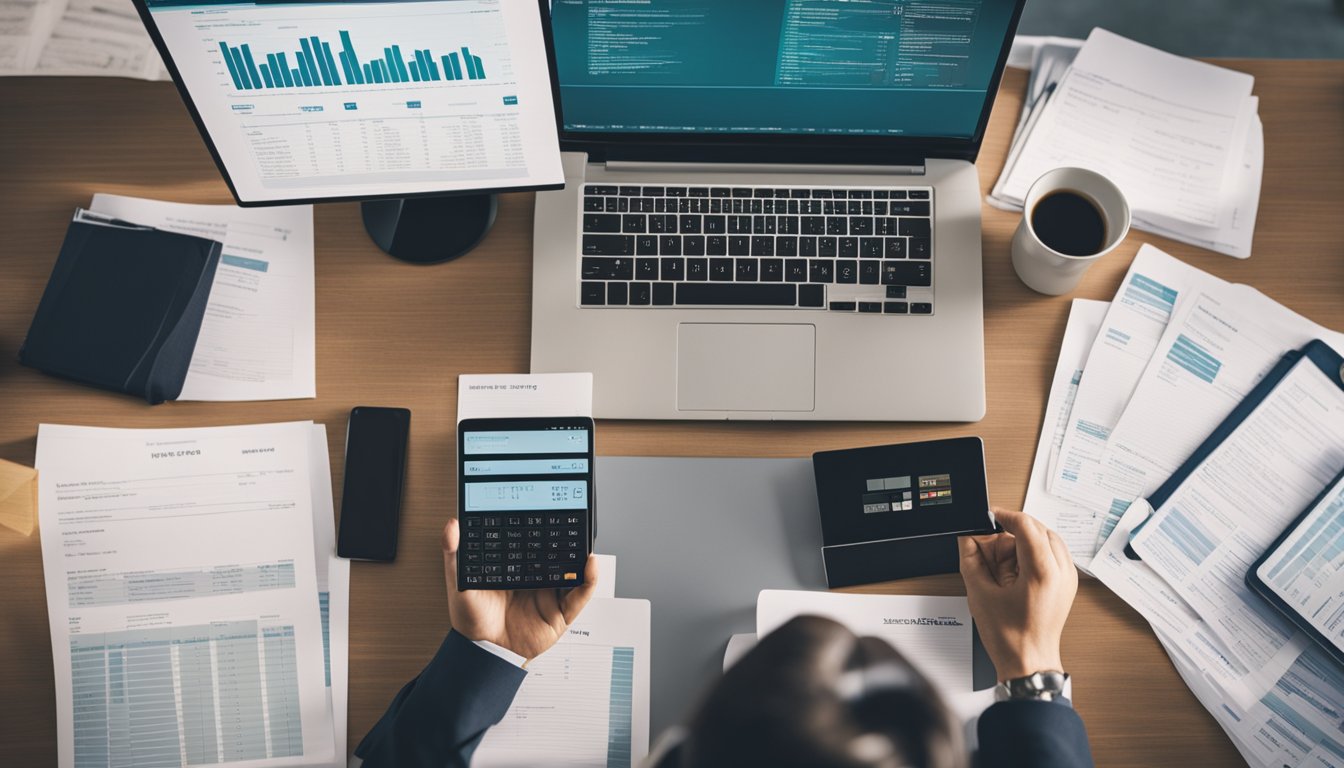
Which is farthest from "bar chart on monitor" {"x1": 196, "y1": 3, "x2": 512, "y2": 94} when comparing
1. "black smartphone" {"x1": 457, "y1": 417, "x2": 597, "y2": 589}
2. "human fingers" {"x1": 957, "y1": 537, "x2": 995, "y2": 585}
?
"human fingers" {"x1": 957, "y1": 537, "x2": 995, "y2": 585}

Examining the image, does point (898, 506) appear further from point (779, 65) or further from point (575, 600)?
point (779, 65)

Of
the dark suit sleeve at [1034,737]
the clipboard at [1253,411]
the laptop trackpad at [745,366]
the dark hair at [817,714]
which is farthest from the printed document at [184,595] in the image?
the clipboard at [1253,411]

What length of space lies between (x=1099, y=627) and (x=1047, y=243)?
44 centimetres

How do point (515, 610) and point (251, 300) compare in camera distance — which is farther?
point (251, 300)

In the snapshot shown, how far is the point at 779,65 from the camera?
914 millimetres

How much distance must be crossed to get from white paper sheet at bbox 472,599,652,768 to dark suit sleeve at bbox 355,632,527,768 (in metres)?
0.04

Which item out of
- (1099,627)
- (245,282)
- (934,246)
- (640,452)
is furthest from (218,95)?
(1099,627)

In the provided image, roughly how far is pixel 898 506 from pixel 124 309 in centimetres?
93

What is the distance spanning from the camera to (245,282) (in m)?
1.04

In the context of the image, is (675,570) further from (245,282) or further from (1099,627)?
(245,282)

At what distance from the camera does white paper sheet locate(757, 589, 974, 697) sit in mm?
935

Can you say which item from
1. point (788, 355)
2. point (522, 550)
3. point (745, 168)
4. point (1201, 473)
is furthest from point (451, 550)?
point (1201, 473)

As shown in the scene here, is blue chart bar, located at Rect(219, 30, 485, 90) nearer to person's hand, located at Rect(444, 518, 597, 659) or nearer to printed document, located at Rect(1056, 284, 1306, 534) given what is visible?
person's hand, located at Rect(444, 518, 597, 659)

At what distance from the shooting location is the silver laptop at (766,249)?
38.4 inches
